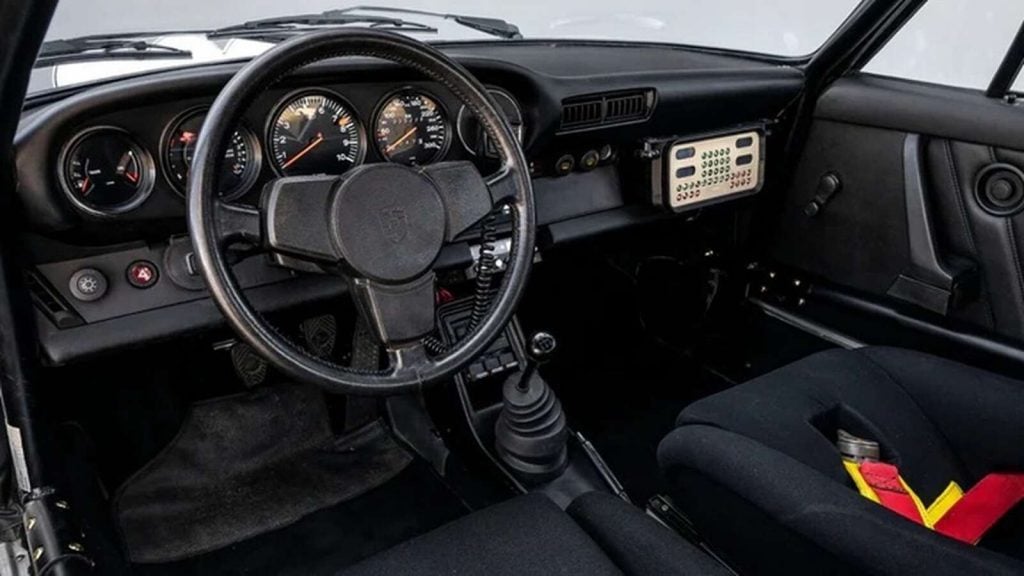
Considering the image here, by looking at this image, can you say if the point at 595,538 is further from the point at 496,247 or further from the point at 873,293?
the point at 873,293

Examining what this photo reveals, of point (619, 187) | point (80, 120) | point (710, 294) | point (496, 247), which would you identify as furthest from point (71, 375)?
point (710, 294)

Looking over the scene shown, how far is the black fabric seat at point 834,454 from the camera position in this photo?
1.07m

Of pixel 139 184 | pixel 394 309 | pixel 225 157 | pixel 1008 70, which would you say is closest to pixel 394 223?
pixel 394 309

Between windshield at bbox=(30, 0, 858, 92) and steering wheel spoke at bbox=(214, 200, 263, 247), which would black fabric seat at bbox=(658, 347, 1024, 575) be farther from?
windshield at bbox=(30, 0, 858, 92)

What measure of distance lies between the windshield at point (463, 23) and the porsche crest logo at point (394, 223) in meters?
0.51

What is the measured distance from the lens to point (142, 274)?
1.45m

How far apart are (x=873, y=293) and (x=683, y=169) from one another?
566mm

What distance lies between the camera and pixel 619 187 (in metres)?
2.04

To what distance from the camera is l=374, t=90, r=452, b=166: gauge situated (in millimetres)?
1532

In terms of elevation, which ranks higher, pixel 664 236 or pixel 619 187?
pixel 619 187

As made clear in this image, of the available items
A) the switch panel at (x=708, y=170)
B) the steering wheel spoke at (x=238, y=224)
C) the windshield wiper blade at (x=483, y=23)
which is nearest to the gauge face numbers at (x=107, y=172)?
the steering wheel spoke at (x=238, y=224)

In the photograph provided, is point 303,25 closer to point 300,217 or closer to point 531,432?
point 300,217

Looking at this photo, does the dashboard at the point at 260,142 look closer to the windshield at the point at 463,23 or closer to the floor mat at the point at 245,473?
the windshield at the point at 463,23

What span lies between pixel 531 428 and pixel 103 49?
3.55ft
